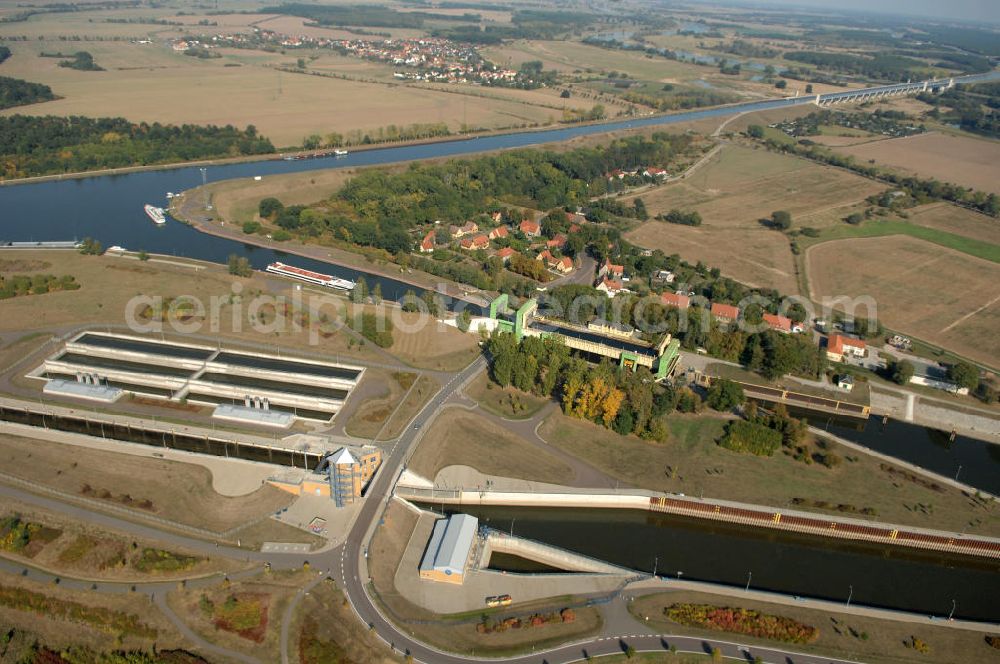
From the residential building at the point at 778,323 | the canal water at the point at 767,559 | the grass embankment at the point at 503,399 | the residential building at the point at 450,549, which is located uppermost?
the residential building at the point at 778,323

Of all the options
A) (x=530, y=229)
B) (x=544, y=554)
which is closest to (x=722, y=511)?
(x=544, y=554)

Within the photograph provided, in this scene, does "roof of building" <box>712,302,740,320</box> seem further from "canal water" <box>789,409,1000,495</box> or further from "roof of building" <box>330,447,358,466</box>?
"roof of building" <box>330,447,358,466</box>

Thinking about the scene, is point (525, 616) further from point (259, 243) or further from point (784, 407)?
point (259, 243)

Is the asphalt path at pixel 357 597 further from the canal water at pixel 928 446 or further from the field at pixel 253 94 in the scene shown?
the field at pixel 253 94

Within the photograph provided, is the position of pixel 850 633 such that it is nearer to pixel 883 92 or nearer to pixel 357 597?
pixel 357 597

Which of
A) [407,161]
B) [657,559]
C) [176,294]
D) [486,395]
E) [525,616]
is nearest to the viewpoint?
[525,616]

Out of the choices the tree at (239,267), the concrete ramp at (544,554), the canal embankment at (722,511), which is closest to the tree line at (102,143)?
the tree at (239,267)

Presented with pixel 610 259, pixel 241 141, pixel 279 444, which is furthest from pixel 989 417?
pixel 241 141
